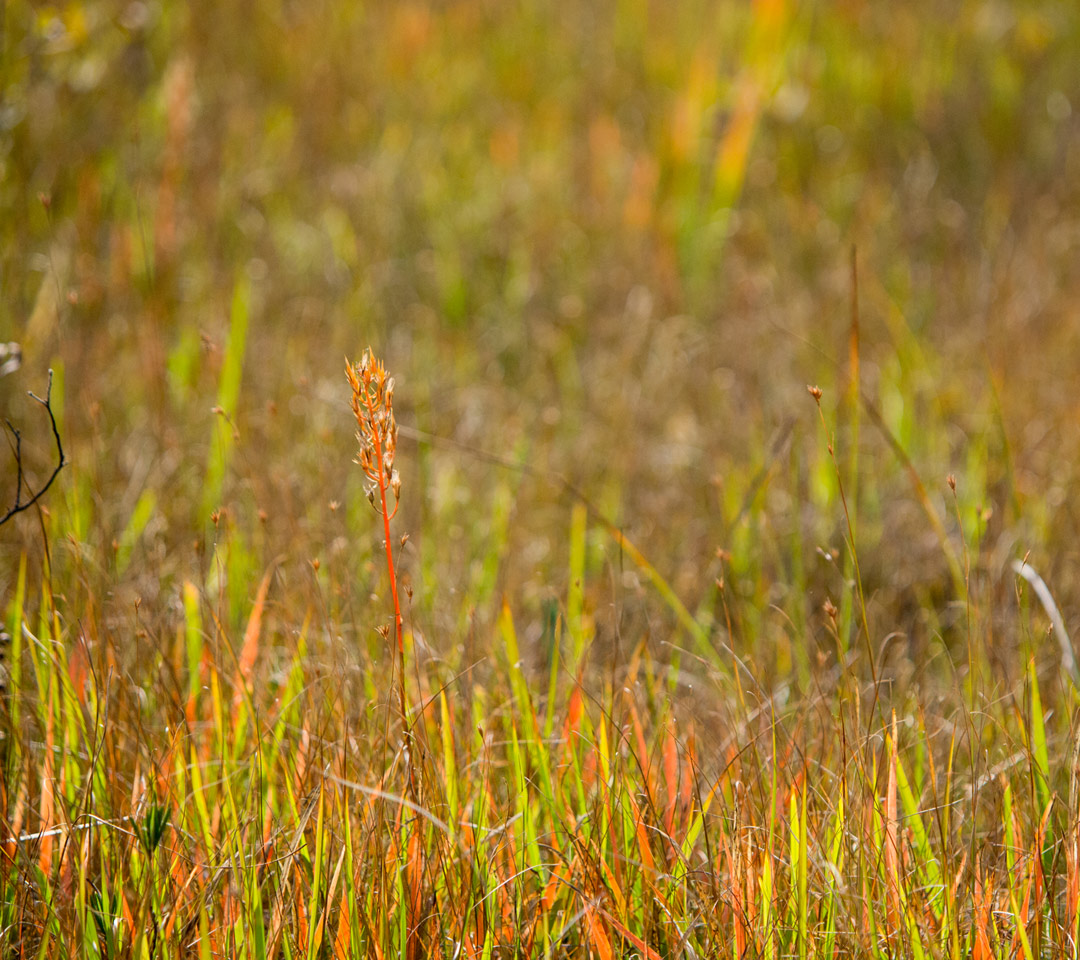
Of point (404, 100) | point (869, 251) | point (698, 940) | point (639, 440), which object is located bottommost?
point (698, 940)

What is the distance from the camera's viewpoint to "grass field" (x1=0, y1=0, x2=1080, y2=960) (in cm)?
102

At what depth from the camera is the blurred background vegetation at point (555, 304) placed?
6.01 ft

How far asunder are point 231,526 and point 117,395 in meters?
1.00

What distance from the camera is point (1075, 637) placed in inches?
65.2

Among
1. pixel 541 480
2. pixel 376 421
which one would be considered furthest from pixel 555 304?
pixel 376 421

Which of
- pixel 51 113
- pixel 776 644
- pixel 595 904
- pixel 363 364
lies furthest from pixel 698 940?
pixel 51 113

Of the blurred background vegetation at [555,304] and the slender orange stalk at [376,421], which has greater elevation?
the blurred background vegetation at [555,304]

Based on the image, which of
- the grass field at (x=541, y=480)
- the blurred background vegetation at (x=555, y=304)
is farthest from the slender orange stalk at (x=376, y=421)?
the blurred background vegetation at (x=555, y=304)

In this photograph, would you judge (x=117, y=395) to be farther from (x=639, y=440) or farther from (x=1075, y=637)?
(x=1075, y=637)

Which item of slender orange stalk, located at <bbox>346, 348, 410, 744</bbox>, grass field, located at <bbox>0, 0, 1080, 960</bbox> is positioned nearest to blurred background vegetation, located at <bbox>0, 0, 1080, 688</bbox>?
grass field, located at <bbox>0, 0, 1080, 960</bbox>

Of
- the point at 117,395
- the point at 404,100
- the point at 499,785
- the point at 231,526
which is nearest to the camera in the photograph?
the point at 499,785

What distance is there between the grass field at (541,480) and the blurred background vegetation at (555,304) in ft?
0.07

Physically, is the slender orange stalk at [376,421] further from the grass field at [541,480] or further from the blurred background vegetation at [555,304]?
the blurred background vegetation at [555,304]

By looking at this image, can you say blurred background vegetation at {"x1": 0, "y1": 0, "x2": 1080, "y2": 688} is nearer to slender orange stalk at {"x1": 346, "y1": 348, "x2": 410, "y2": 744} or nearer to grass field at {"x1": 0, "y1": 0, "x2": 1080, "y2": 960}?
grass field at {"x1": 0, "y1": 0, "x2": 1080, "y2": 960}
